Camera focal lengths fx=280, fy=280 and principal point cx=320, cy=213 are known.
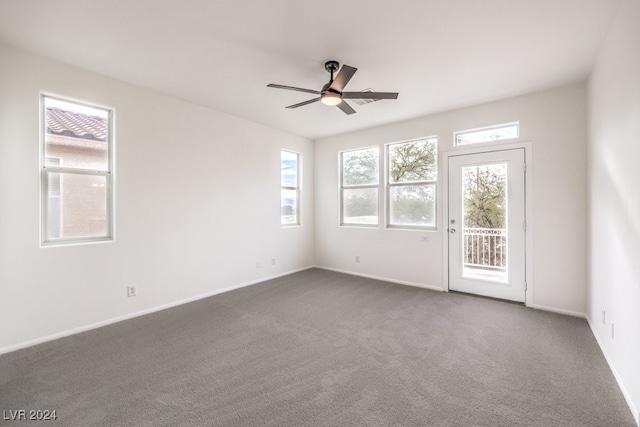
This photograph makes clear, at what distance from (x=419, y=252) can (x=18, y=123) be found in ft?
16.6

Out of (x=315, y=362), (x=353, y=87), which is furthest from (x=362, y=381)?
(x=353, y=87)

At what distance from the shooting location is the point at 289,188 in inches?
216

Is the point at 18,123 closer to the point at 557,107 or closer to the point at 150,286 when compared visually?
the point at 150,286

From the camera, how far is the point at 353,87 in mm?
3365

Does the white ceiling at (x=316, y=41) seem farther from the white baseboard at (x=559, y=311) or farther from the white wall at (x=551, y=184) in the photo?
the white baseboard at (x=559, y=311)

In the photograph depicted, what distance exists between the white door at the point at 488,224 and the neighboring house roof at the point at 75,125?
15.1ft

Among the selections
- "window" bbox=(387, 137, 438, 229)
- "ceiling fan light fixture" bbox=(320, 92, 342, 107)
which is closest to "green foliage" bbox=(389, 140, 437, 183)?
"window" bbox=(387, 137, 438, 229)

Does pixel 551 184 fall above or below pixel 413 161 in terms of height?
below

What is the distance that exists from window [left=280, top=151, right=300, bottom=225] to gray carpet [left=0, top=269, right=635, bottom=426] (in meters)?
2.30

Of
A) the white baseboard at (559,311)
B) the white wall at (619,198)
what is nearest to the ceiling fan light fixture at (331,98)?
the white wall at (619,198)

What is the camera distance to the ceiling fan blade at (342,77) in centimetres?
242

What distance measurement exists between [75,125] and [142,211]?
111cm

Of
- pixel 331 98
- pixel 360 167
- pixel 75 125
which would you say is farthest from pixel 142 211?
pixel 360 167

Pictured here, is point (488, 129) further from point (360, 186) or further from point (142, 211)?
point (142, 211)
